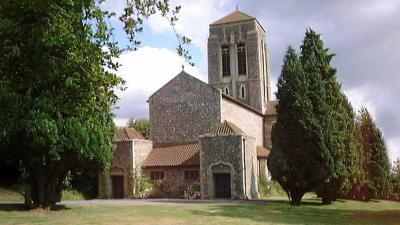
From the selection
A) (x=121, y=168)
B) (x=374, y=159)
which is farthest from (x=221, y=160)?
(x=374, y=159)

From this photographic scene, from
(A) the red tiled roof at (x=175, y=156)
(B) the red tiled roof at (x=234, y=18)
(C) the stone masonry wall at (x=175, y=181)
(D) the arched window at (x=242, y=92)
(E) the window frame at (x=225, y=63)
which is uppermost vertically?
(B) the red tiled roof at (x=234, y=18)

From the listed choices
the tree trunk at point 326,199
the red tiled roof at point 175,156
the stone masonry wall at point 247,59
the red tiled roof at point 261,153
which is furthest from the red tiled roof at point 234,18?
the tree trunk at point 326,199

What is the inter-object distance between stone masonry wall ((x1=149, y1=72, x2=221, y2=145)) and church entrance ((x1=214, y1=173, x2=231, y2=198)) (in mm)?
5548

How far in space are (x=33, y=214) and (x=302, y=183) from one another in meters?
16.4

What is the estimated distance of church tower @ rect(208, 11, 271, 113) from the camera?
180 ft

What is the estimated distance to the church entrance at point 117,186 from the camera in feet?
133

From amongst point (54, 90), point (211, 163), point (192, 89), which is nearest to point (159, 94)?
point (192, 89)

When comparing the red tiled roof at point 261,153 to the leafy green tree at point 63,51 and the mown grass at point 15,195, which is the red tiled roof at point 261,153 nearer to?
the mown grass at point 15,195

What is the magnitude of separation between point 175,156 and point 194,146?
1.89m

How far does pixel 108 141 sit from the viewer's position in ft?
95.3

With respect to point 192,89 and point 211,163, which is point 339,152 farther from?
point 192,89

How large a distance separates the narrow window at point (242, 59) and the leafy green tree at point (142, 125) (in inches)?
745

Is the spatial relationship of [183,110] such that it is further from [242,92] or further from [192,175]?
[242,92]

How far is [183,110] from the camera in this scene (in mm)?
43594
